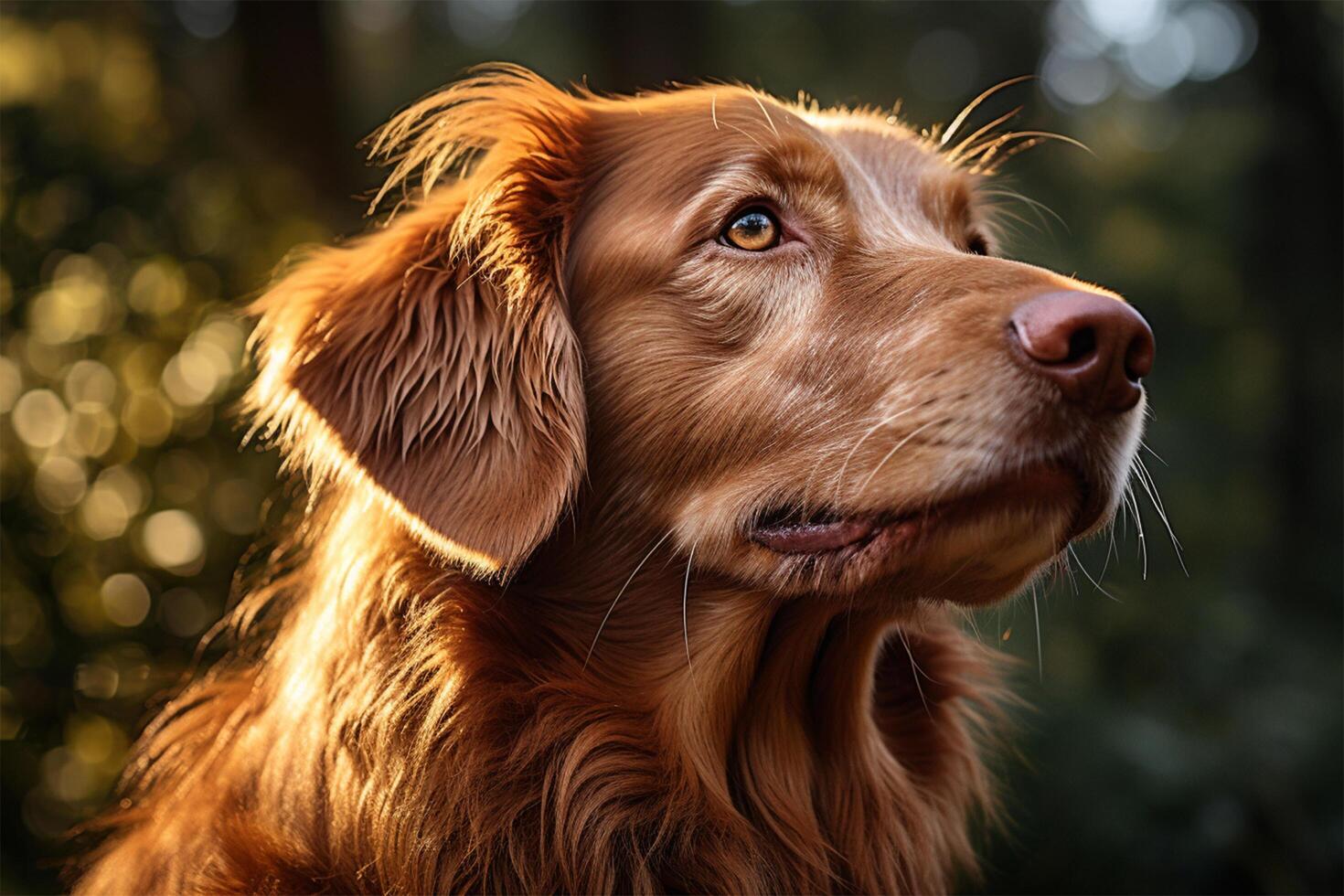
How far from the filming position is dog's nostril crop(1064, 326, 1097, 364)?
2.13 metres

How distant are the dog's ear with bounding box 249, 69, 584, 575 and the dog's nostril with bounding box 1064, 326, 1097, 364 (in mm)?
1025

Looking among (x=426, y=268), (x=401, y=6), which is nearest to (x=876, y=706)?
(x=426, y=268)

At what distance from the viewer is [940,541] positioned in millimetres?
2266

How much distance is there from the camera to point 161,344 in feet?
14.8

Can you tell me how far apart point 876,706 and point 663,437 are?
104 cm

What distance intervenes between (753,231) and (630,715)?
3.69 feet

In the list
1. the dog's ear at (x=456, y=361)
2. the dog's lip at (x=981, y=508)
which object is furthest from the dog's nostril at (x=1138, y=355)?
the dog's ear at (x=456, y=361)

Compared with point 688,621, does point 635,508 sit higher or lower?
higher

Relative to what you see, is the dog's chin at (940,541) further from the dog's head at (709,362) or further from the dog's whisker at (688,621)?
the dog's whisker at (688,621)

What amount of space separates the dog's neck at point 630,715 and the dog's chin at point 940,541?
153 millimetres

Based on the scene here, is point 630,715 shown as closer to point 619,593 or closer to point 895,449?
point 619,593

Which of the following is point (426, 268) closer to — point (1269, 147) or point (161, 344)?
point (161, 344)

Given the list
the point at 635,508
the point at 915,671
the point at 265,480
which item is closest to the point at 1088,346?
the point at 635,508

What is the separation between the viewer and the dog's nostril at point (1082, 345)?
2.13 m
